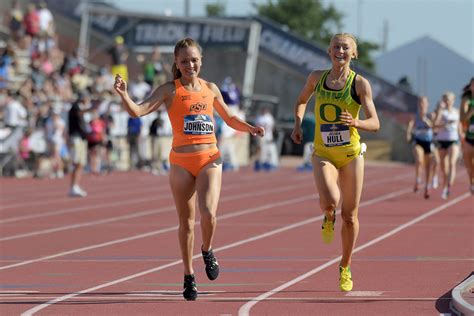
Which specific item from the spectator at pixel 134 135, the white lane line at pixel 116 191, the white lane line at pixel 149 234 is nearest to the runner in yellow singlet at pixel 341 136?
the white lane line at pixel 149 234

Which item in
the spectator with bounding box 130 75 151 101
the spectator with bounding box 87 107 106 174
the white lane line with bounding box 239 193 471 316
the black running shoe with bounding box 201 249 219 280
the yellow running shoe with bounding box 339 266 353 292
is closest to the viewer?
the white lane line with bounding box 239 193 471 316

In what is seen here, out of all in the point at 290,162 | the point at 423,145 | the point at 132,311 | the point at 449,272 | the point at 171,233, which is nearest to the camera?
the point at 132,311

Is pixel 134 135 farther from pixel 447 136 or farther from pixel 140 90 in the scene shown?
pixel 447 136

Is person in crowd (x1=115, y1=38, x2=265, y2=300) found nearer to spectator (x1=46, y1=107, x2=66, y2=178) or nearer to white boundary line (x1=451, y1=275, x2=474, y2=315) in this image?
white boundary line (x1=451, y1=275, x2=474, y2=315)

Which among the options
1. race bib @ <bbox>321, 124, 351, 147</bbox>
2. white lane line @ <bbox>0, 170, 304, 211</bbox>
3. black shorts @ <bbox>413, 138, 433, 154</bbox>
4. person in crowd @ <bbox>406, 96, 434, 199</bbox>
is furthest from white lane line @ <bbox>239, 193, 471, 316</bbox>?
white lane line @ <bbox>0, 170, 304, 211</bbox>

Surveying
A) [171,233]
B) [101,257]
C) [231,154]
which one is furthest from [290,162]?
[101,257]

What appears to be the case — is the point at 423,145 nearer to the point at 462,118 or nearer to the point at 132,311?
the point at 462,118

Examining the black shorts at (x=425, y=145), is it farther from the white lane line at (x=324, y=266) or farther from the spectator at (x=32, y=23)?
the spectator at (x=32, y=23)

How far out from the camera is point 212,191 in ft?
35.4

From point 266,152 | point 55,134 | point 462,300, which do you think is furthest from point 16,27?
point 462,300

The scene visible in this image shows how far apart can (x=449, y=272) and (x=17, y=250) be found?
549 centimetres

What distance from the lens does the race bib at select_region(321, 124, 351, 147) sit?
36.8 ft

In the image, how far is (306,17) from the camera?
81.8 metres

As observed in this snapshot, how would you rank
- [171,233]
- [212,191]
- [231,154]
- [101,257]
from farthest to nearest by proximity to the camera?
[231,154] < [171,233] < [101,257] < [212,191]
